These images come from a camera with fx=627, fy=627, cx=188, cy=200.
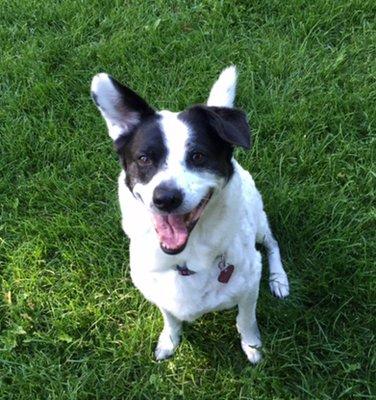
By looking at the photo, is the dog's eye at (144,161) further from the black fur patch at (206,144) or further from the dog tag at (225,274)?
the dog tag at (225,274)

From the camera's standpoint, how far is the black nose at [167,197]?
87.6 inches

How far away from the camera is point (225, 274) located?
2.68 m

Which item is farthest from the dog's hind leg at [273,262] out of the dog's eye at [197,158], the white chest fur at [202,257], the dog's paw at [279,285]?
the dog's eye at [197,158]

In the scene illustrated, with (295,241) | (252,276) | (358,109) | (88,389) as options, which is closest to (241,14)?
(358,109)

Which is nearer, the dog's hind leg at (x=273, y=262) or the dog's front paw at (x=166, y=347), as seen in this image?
the dog's front paw at (x=166, y=347)

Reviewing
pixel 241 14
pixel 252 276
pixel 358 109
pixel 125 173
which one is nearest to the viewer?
pixel 125 173

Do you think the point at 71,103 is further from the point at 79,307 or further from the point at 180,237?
the point at 180,237

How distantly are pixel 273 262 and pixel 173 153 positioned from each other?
49.9 inches

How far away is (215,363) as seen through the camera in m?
3.15

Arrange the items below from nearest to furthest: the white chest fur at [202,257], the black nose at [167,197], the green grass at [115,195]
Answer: the black nose at [167,197] < the white chest fur at [202,257] < the green grass at [115,195]

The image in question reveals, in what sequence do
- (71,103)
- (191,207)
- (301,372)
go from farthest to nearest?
(71,103) < (301,372) < (191,207)

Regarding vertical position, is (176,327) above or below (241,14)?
below

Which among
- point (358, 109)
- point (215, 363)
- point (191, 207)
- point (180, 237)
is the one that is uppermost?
point (191, 207)

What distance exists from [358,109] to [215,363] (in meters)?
1.89
